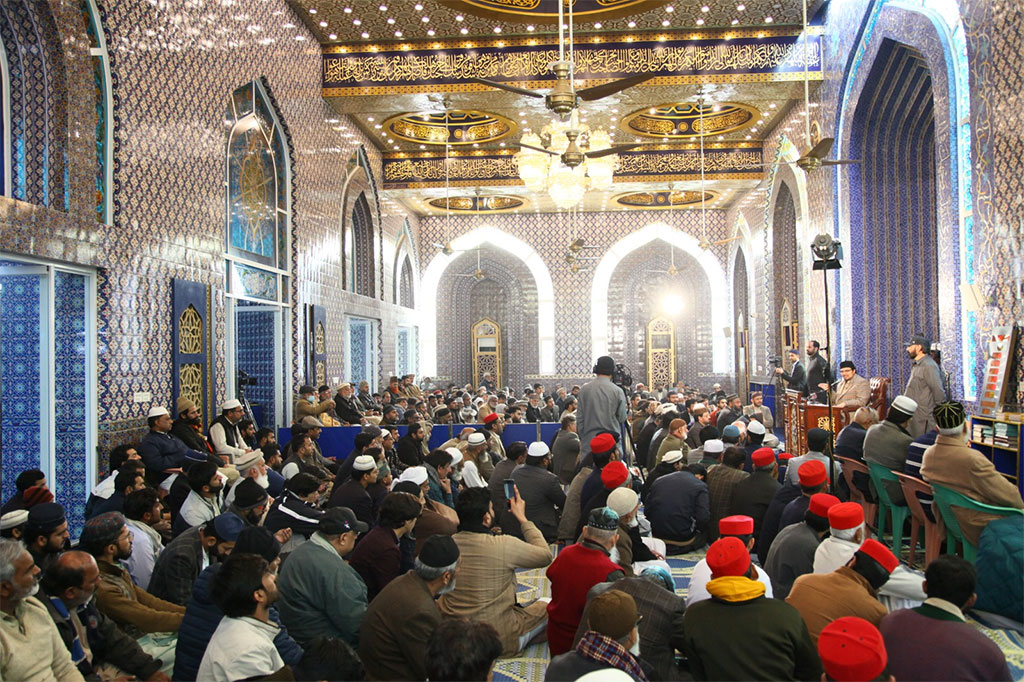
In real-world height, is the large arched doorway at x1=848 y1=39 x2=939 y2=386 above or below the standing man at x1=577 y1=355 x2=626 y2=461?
above

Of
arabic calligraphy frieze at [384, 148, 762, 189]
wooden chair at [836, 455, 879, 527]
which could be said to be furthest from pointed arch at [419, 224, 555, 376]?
wooden chair at [836, 455, 879, 527]

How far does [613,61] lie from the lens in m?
9.62

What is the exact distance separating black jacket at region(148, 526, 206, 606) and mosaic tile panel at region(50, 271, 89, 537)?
2411 mm

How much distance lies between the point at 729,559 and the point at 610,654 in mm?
539

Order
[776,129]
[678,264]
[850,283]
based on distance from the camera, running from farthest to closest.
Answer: [678,264], [776,129], [850,283]

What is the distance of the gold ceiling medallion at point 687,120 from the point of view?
11.7m

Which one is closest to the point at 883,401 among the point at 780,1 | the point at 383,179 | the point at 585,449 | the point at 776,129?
the point at 585,449

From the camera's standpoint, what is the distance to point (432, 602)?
8.62ft

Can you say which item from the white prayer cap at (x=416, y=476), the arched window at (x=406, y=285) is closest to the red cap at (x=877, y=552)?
the white prayer cap at (x=416, y=476)

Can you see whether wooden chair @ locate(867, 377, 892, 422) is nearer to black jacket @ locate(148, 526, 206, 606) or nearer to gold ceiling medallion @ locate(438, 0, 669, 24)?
gold ceiling medallion @ locate(438, 0, 669, 24)

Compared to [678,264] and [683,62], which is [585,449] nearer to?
[683,62]

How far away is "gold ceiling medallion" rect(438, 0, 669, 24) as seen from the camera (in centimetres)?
868

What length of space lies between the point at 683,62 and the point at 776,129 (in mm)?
2974

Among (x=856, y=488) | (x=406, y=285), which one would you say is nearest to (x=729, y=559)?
(x=856, y=488)
